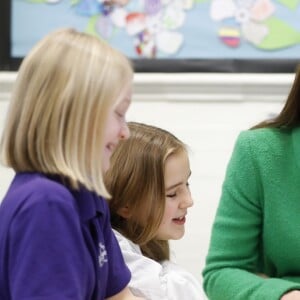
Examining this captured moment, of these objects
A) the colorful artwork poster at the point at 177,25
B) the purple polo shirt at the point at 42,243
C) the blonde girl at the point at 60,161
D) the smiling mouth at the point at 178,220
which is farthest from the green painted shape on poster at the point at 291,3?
the purple polo shirt at the point at 42,243

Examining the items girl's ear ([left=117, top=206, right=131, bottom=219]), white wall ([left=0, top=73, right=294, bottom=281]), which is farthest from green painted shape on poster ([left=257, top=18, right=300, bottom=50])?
girl's ear ([left=117, top=206, right=131, bottom=219])

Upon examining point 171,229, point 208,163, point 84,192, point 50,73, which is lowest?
point 208,163

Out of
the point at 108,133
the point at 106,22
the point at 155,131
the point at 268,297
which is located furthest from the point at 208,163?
the point at 108,133

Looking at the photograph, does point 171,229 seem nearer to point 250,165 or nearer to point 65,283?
point 250,165

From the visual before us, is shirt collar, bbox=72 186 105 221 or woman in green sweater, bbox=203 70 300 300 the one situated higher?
shirt collar, bbox=72 186 105 221

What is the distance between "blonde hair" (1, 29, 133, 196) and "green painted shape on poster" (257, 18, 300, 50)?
108 centimetres

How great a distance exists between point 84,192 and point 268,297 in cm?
42

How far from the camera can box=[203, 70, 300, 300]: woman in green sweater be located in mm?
1319

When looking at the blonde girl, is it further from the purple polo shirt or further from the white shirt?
the white shirt

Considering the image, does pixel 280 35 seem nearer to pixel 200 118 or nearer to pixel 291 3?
pixel 291 3

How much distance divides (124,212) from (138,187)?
6cm

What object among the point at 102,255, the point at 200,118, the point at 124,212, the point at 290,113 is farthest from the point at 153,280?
the point at 200,118

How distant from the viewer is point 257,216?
1354mm

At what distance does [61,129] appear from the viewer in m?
0.93
